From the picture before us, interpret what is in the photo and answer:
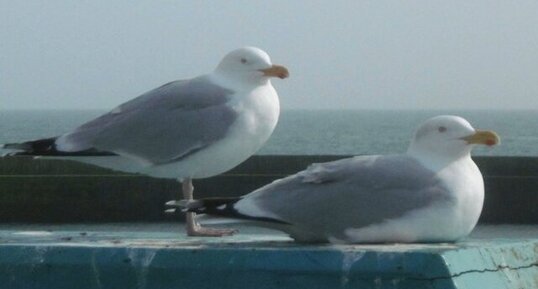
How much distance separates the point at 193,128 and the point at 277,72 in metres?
0.46

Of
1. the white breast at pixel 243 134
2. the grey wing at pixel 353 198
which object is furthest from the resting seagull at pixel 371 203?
the white breast at pixel 243 134

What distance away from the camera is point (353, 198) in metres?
4.78

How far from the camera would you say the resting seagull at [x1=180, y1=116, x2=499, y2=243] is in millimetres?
4758

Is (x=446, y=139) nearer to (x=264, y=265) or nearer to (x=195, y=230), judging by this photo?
(x=264, y=265)

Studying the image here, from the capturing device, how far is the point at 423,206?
15.5 feet

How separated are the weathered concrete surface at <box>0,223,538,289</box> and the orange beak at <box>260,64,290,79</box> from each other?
126cm

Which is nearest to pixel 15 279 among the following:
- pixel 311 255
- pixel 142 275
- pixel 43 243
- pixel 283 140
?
pixel 43 243

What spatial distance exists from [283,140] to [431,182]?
217 ft

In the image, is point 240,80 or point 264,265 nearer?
point 264,265

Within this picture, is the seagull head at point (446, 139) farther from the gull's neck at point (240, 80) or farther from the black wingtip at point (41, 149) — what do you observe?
the black wingtip at point (41, 149)

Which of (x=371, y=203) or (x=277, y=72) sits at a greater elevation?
(x=277, y=72)

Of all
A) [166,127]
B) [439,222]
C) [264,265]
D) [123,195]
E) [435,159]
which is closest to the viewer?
[264,265]

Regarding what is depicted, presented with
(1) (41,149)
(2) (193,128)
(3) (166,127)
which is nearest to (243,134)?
(2) (193,128)

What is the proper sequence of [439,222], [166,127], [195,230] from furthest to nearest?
[195,230] → [166,127] → [439,222]
